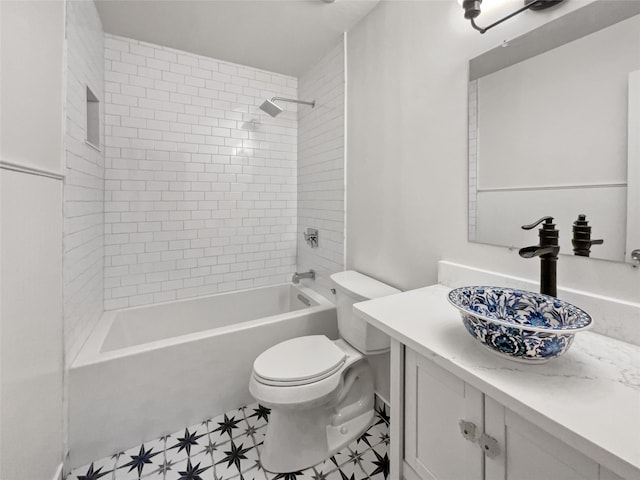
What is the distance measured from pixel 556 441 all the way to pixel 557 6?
4.30ft

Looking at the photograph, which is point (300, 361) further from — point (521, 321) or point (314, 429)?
point (521, 321)

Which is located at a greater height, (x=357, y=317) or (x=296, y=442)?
(x=357, y=317)

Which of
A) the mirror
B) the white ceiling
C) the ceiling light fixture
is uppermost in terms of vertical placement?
the white ceiling

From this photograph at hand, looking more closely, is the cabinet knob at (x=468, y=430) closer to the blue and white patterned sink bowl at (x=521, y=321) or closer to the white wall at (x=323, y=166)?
the blue and white patterned sink bowl at (x=521, y=321)

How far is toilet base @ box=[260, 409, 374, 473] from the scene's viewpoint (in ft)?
4.58

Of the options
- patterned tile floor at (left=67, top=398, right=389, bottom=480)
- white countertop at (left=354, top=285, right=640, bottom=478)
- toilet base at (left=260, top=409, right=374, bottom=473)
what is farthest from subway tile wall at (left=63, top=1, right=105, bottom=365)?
white countertop at (left=354, top=285, right=640, bottom=478)

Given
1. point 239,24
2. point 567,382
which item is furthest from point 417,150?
point 239,24

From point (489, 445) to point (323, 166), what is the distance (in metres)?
2.06

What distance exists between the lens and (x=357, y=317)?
159cm

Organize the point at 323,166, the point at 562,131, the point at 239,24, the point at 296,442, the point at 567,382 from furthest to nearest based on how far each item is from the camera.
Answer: the point at 323,166, the point at 239,24, the point at 296,442, the point at 562,131, the point at 567,382

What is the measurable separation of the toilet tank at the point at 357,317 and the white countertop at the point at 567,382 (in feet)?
1.89

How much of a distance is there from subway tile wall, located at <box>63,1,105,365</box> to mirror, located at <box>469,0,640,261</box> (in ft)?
6.30

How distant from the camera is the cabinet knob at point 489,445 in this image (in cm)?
70

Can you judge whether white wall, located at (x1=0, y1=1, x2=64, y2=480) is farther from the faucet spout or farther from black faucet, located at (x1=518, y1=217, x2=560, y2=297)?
black faucet, located at (x1=518, y1=217, x2=560, y2=297)
